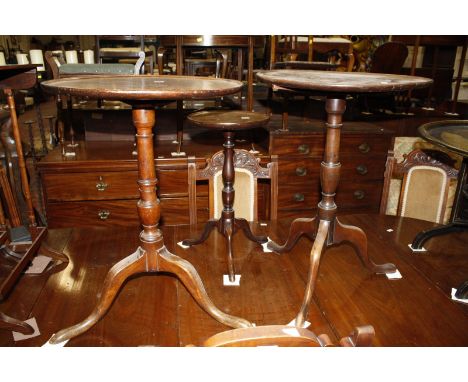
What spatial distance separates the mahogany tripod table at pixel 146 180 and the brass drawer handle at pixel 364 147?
1.91m

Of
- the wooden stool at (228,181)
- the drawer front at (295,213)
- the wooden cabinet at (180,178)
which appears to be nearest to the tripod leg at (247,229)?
the wooden stool at (228,181)

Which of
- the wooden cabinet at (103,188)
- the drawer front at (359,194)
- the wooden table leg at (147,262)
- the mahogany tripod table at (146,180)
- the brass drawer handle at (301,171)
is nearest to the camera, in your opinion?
the mahogany tripod table at (146,180)

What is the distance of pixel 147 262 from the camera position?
1.41 m

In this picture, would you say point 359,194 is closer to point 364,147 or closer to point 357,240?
point 364,147

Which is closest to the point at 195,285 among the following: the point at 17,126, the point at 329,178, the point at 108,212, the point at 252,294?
the point at 252,294

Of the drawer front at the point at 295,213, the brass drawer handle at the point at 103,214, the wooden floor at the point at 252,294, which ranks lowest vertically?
the drawer front at the point at 295,213

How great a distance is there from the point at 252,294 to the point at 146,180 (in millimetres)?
526

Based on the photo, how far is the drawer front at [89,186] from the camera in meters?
2.82

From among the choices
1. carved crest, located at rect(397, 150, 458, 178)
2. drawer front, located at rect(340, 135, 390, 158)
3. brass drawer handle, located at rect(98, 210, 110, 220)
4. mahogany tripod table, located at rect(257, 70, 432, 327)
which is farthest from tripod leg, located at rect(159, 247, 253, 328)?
drawer front, located at rect(340, 135, 390, 158)

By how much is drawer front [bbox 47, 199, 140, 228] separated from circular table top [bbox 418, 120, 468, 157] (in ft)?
6.71

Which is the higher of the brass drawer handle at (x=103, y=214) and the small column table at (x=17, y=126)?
the small column table at (x=17, y=126)

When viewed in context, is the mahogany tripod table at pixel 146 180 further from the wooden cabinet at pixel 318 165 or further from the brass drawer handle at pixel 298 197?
the brass drawer handle at pixel 298 197

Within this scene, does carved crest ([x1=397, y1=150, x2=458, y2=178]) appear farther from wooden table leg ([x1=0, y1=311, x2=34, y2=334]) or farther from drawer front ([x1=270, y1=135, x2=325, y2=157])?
wooden table leg ([x1=0, y1=311, x2=34, y2=334])

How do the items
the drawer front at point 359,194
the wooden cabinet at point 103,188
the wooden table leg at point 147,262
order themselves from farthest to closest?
the drawer front at point 359,194
the wooden cabinet at point 103,188
the wooden table leg at point 147,262
